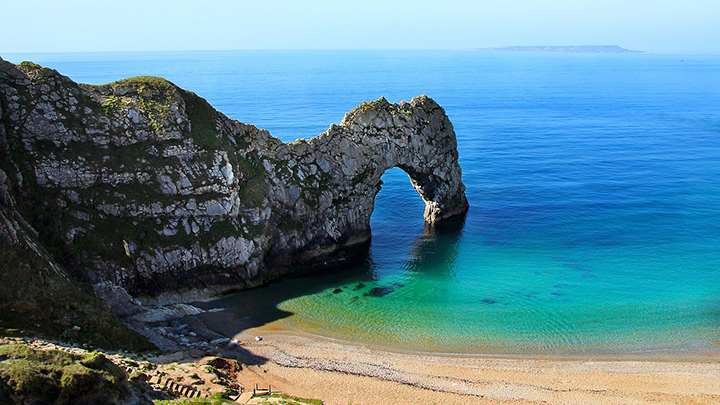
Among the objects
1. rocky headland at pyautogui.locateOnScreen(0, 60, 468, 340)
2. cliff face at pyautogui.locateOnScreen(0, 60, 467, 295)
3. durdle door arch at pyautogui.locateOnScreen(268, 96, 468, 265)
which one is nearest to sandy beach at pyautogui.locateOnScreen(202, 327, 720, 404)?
rocky headland at pyautogui.locateOnScreen(0, 60, 468, 340)

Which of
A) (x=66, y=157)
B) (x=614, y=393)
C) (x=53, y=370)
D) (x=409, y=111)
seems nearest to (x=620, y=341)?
(x=614, y=393)

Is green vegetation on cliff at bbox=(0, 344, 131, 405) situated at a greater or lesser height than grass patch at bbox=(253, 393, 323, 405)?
greater

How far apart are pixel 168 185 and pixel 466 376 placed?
33359mm

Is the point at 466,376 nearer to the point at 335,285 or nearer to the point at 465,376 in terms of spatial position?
the point at 465,376

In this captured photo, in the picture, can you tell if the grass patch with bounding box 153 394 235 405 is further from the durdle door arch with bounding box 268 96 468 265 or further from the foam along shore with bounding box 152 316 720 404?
the durdle door arch with bounding box 268 96 468 265

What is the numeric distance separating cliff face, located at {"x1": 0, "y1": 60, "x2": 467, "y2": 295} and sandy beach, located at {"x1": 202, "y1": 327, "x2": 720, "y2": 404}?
40.7 ft

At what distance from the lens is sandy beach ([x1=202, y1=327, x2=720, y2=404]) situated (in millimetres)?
41750

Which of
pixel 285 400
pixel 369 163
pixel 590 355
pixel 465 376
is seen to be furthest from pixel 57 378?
pixel 369 163

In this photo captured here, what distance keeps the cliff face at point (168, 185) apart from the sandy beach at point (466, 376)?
40.7 feet

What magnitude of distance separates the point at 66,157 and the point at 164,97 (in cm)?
1162

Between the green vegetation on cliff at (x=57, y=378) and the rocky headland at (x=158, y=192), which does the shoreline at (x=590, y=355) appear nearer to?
the rocky headland at (x=158, y=192)

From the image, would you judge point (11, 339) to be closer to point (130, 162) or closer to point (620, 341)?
point (130, 162)

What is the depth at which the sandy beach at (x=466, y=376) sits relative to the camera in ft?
137

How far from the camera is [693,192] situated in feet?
302
